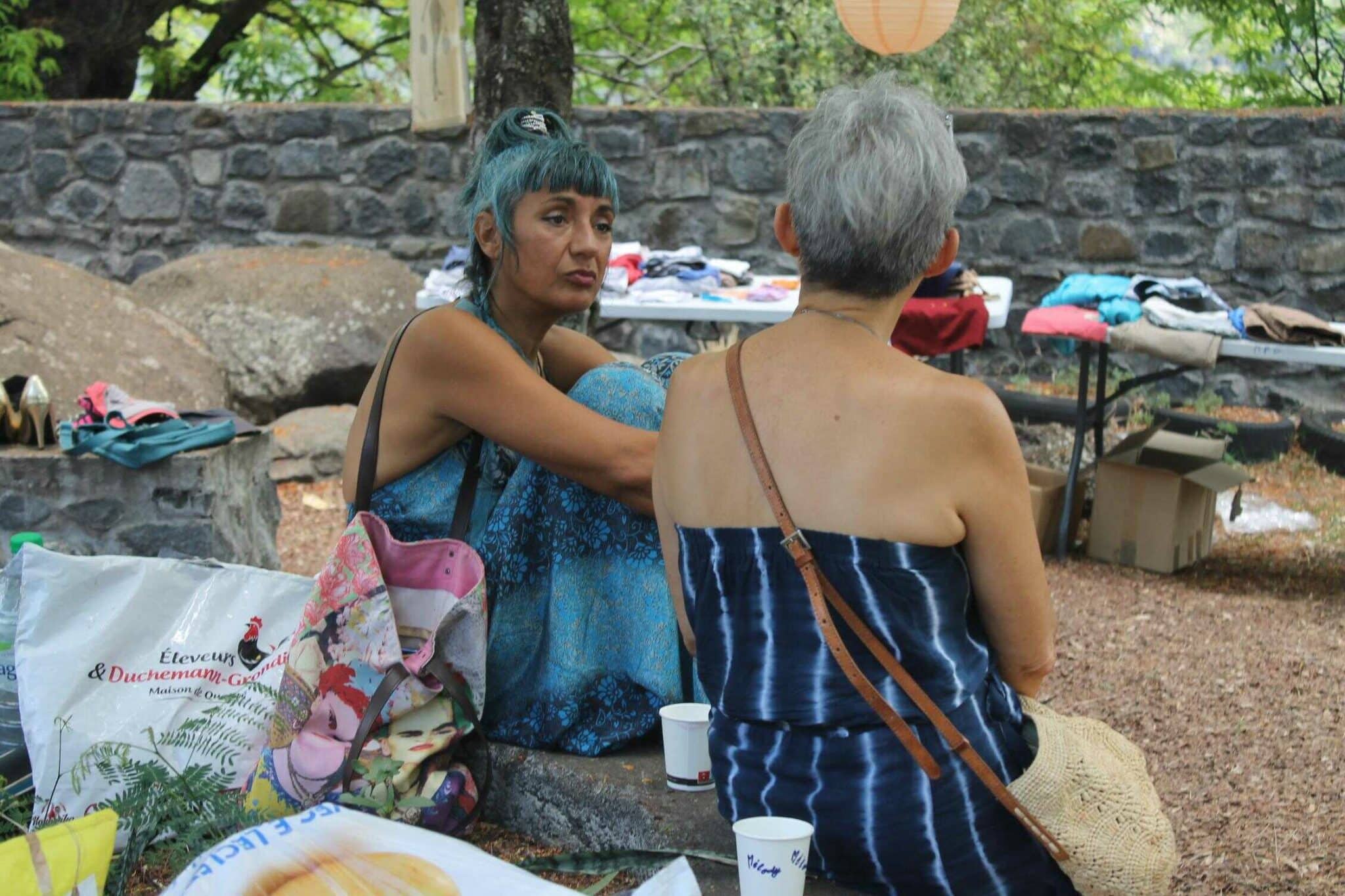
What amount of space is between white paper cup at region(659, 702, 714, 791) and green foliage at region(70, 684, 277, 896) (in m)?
0.68

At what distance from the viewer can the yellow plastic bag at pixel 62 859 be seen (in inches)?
69.4

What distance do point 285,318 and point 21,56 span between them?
3.77 meters

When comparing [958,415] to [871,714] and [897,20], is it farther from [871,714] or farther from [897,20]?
[897,20]

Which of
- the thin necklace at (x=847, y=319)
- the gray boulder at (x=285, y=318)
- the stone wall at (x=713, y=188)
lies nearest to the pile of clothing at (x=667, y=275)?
the gray boulder at (x=285, y=318)

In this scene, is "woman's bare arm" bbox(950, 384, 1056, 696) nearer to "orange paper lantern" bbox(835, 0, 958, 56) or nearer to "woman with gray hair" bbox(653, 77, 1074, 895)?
"woman with gray hair" bbox(653, 77, 1074, 895)

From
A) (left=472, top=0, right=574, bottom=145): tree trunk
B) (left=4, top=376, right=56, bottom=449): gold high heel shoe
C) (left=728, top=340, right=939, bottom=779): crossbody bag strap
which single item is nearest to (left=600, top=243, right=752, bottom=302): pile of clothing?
(left=472, top=0, right=574, bottom=145): tree trunk

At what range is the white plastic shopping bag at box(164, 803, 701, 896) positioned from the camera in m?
1.68

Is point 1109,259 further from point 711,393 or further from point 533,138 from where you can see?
point 711,393

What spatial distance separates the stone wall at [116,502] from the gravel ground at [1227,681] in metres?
1.16

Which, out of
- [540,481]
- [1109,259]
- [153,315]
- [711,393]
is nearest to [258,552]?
[153,315]

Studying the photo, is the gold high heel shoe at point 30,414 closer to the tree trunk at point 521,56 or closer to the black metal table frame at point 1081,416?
the tree trunk at point 521,56

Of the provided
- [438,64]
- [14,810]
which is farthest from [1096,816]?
[438,64]

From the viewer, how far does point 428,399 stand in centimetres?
248

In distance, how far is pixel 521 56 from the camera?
379cm
